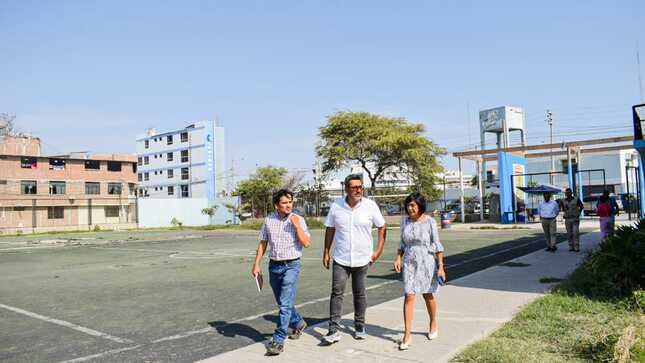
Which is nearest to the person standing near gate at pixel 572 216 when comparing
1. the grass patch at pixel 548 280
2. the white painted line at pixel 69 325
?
the grass patch at pixel 548 280

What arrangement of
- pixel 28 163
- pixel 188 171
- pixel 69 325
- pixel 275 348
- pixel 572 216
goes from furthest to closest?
pixel 188 171, pixel 28 163, pixel 572 216, pixel 69 325, pixel 275 348

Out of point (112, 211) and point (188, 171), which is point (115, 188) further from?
point (188, 171)

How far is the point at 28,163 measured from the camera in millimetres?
Result: 54125

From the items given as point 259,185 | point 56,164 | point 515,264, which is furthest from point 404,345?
point 56,164

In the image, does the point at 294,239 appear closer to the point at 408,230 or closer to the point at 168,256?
the point at 408,230

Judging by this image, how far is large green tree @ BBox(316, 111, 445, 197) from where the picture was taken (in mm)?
40769

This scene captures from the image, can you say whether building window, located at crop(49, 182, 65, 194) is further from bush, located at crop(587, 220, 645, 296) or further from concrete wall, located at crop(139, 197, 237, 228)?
bush, located at crop(587, 220, 645, 296)

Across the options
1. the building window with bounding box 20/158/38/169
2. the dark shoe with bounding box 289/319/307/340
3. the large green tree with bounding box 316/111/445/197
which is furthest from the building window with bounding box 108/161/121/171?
the dark shoe with bounding box 289/319/307/340

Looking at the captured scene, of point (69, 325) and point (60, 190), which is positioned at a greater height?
point (60, 190)

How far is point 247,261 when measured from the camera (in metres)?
14.5

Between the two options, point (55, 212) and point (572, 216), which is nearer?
point (572, 216)

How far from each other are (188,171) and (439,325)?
70281 mm

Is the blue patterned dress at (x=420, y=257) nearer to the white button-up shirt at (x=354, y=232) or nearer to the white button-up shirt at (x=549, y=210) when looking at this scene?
the white button-up shirt at (x=354, y=232)

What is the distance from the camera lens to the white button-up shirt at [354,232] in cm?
548
